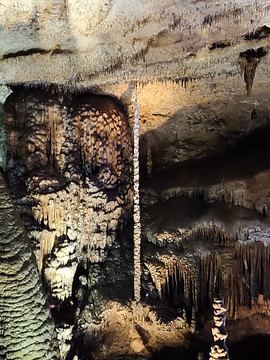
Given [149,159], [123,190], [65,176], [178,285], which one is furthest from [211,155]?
[65,176]

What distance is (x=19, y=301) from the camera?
387 centimetres

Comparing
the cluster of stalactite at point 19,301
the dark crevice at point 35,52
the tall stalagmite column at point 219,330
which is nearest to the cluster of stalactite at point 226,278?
the tall stalagmite column at point 219,330

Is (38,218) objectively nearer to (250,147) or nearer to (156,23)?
(156,23)

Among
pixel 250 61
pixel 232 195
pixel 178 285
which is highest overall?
pixel 250 61

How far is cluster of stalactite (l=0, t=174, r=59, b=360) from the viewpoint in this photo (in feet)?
12.5

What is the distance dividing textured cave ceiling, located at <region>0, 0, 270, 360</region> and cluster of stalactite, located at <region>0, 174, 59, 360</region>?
1.45 meters

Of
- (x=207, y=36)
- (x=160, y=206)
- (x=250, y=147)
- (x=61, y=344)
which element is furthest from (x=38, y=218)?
(x=250, y=147)

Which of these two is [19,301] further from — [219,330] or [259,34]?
[259,34]

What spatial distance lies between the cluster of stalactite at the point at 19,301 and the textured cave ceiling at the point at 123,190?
4.75 feet

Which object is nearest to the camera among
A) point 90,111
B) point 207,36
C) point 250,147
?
point 207,36

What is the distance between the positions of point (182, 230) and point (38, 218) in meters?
2.42

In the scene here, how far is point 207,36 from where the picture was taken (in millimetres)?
4742

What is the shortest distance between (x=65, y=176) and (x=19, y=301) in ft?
8.90

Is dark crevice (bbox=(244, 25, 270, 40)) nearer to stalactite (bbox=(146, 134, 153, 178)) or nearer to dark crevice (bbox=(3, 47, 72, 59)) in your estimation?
dark crevice (bbox=(3, 47, 72, 59))
